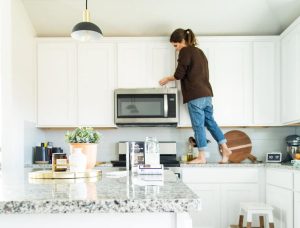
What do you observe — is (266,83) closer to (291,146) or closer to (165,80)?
(291,146)

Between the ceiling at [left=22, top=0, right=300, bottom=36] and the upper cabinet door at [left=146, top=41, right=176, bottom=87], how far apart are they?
0.75 feet

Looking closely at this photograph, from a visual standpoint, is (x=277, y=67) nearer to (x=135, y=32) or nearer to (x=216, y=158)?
(x=216, y=158)

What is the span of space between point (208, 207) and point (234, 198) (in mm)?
283

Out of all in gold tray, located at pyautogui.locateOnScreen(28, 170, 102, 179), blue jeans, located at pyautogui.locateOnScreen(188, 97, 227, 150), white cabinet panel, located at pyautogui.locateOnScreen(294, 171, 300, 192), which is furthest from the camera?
blue jeans, located at pyautogui.locateOnScreen(188, 97, 227, 150)

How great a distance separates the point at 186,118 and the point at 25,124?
1711mm

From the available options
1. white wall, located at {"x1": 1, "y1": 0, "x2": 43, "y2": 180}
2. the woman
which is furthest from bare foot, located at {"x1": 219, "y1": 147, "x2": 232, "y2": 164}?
white wall, located at {"x1": 1, "y1": 0, "x2": 43, "y2": 180}

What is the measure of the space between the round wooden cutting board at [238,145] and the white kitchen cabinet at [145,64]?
947mm

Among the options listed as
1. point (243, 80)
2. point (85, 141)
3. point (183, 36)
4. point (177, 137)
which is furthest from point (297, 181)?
point (85, 141)

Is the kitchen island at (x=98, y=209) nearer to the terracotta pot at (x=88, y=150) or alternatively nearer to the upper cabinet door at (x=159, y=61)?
the terracotta pot at (x=88, y=150)

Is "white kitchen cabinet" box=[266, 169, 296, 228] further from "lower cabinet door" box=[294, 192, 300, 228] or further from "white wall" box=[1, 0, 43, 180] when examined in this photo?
"white wall" box=[1, 0, 43, 180]

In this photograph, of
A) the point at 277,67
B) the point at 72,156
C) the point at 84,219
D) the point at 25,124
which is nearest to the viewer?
the point at 84,219

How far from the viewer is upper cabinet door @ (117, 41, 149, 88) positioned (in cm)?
421

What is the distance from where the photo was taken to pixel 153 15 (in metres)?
4.25

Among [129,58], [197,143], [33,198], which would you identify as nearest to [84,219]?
[33,198]
